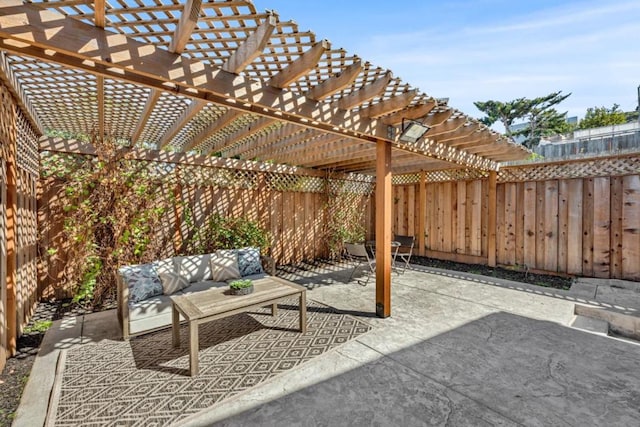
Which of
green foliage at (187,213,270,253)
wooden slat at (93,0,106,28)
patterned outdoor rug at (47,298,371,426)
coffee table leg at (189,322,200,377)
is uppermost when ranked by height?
wooden slat at (93,0,106,28)

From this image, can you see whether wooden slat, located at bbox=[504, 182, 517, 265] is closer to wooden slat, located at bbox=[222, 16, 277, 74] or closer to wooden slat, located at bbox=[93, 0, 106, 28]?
wooden slat, located at bbox=[222, 16, 277, 74]

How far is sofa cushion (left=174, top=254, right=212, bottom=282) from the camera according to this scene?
3.63 metres

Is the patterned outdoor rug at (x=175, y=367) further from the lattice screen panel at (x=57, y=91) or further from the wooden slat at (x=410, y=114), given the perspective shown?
the lattice screen panel at (x=57, y=91)

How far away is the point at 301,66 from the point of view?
207 centimetres

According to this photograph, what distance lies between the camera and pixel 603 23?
4.07m

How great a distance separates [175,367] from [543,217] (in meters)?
6.30

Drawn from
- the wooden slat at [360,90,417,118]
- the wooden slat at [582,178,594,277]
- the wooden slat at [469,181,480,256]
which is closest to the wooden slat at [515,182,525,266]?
the wooden slat at [469,181,480,256]

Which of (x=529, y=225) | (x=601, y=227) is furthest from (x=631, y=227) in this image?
(x=529, y=225)

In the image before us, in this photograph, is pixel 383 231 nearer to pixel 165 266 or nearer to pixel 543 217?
pixel 165 266

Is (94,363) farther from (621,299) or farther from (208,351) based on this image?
(621,299)

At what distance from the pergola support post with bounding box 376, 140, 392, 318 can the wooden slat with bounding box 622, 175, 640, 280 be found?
4.09 metres

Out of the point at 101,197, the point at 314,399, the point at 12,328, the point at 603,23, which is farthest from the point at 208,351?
the point at 603,23

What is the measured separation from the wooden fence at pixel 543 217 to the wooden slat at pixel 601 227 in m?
0.01

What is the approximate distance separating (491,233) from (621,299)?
2.25 m
